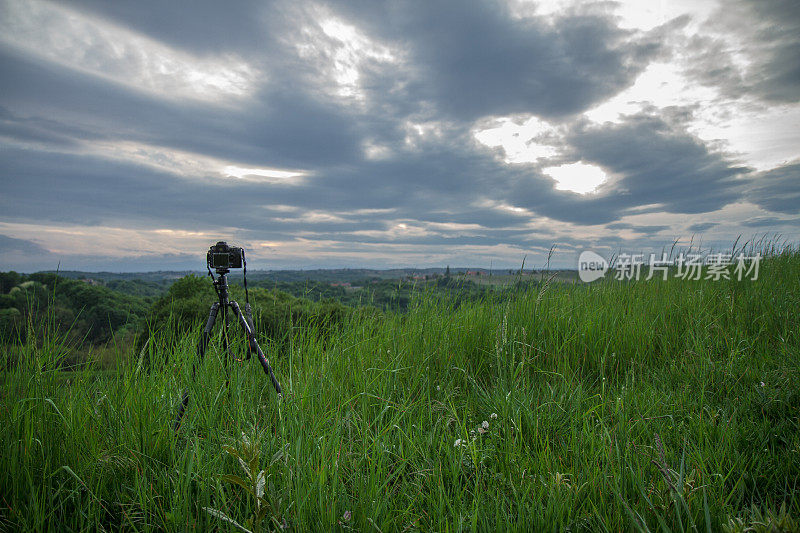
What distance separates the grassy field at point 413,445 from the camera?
1888mm

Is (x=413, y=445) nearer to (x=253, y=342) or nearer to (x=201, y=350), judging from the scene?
(x=253, y=342)

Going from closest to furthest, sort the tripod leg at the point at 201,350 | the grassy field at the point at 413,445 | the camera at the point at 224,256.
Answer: the grassy field at the point at 413,445, the tripod leg at the point at 201,350, the camera at the point at 224,256

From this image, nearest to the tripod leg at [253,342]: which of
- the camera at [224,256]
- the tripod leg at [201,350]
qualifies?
the tripod leg at [201,350]

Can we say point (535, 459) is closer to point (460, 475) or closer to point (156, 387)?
point (460, 475)

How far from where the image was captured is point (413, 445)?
251cm

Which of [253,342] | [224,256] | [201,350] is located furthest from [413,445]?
[224,256]

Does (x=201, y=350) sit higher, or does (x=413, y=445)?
(x=201, y=350)

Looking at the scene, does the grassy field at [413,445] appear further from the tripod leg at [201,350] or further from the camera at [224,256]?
the camera at [224,256]

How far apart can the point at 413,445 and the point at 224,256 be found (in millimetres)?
2001

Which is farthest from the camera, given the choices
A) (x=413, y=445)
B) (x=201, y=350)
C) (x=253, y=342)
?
(x=253, y=342)

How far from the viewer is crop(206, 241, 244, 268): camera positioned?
309 centimetres

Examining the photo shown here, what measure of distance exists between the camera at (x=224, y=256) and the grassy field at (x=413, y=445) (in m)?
0.65

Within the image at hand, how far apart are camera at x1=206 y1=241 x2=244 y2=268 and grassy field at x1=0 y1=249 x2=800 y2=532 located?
650 millimetres

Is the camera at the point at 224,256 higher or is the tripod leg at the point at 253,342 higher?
the camera at the point at 224,256
